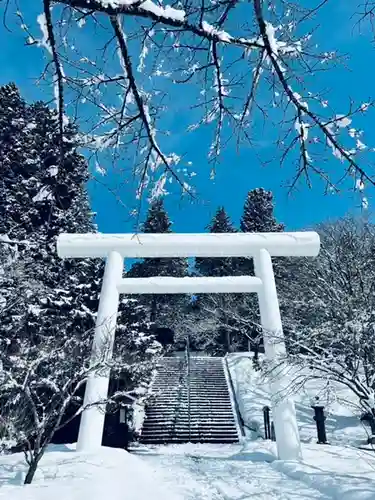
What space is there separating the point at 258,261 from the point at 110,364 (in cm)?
471

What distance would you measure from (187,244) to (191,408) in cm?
777

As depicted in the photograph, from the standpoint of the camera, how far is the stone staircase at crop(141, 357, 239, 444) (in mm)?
12727

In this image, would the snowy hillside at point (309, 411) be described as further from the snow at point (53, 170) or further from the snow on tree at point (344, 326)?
the snow at point (53, 170)

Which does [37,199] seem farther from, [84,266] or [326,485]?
[84,266]

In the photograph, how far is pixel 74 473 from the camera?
5816mm

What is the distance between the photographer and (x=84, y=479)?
5410 millimetres

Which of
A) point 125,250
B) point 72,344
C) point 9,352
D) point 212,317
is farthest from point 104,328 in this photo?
point 212,317

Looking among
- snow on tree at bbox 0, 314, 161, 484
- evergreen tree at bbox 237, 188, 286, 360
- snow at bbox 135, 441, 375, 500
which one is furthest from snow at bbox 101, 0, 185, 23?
evergreen tree at bbox 237, 188, 286, 360

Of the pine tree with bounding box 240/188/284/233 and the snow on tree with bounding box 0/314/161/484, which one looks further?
the pine tree with bounding box 240/188/284/233

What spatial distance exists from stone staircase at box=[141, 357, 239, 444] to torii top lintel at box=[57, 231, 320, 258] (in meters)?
4.23

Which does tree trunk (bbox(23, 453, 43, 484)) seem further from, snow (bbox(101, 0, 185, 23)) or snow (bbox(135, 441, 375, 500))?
snow (bbox(101, 0, 185, 23))

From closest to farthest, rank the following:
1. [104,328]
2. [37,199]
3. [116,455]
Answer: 1. [37,199]
2. [116,455]
3. [104,328]

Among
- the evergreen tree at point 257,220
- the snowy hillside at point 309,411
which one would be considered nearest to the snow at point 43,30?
the snowy hillside at point 309,411

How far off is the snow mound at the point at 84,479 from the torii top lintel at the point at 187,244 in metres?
4.67
